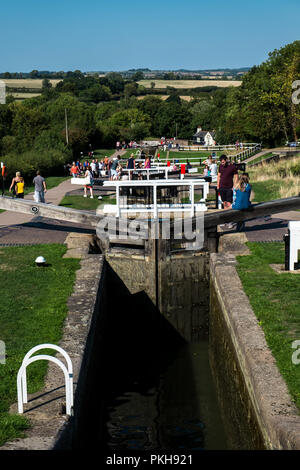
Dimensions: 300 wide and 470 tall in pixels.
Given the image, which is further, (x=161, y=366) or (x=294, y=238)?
(x=161, y=366)

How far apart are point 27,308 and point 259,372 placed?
4213mm

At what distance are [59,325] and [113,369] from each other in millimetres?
2952

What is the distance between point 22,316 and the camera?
10.2m

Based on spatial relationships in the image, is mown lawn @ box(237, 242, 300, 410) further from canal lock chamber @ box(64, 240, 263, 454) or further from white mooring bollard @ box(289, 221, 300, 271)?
canal lock chamber @ box(64, 240, 263, 454)

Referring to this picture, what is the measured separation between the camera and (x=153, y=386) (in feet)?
37.2

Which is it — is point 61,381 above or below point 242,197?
below

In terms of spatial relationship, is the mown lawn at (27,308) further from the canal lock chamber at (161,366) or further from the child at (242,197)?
the child at (242,197)

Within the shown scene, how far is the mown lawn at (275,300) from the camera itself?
8.20 meters

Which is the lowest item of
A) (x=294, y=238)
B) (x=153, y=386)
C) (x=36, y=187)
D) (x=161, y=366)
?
(x=161, y=366)

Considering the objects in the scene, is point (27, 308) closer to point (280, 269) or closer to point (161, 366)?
point (161, 366)

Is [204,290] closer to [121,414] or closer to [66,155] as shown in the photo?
[121,414]

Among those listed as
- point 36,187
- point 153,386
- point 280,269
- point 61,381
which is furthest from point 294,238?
point 36,187

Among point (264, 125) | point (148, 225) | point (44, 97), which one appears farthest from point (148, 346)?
point (44, 97)

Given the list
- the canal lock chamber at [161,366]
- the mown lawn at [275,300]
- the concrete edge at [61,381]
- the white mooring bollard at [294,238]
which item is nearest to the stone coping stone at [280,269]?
the mown lawn at [275,300]
